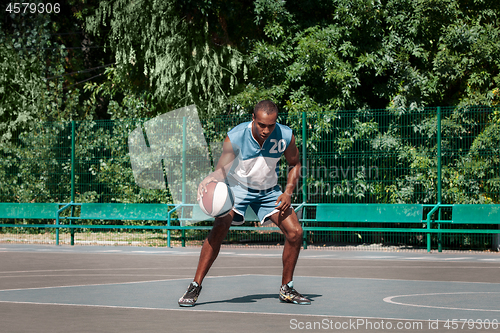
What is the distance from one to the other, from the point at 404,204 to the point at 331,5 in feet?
18.8

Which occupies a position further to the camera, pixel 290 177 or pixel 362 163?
pixel 362 163

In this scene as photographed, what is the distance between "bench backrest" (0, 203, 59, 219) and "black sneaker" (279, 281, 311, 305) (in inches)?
422

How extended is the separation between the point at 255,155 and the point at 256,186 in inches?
13.0

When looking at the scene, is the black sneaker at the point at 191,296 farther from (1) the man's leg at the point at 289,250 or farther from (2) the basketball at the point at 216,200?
(1) the man's leg at the point at 289,250

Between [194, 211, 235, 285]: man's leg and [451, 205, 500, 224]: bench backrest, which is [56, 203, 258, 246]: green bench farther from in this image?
[194, 211, 235, 285]: man's leg

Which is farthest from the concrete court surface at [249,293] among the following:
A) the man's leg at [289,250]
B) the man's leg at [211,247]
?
the man's leg at [211,247]

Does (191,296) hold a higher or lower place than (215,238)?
lower

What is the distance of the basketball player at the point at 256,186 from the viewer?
793cm

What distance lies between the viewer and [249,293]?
8.89 meters

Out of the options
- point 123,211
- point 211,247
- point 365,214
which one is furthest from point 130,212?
point 211,247

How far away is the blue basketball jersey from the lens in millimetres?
7926

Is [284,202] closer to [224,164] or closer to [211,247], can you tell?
[224,164]

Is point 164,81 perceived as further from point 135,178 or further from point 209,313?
point 209,313

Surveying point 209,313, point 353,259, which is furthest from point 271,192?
point 353,259
